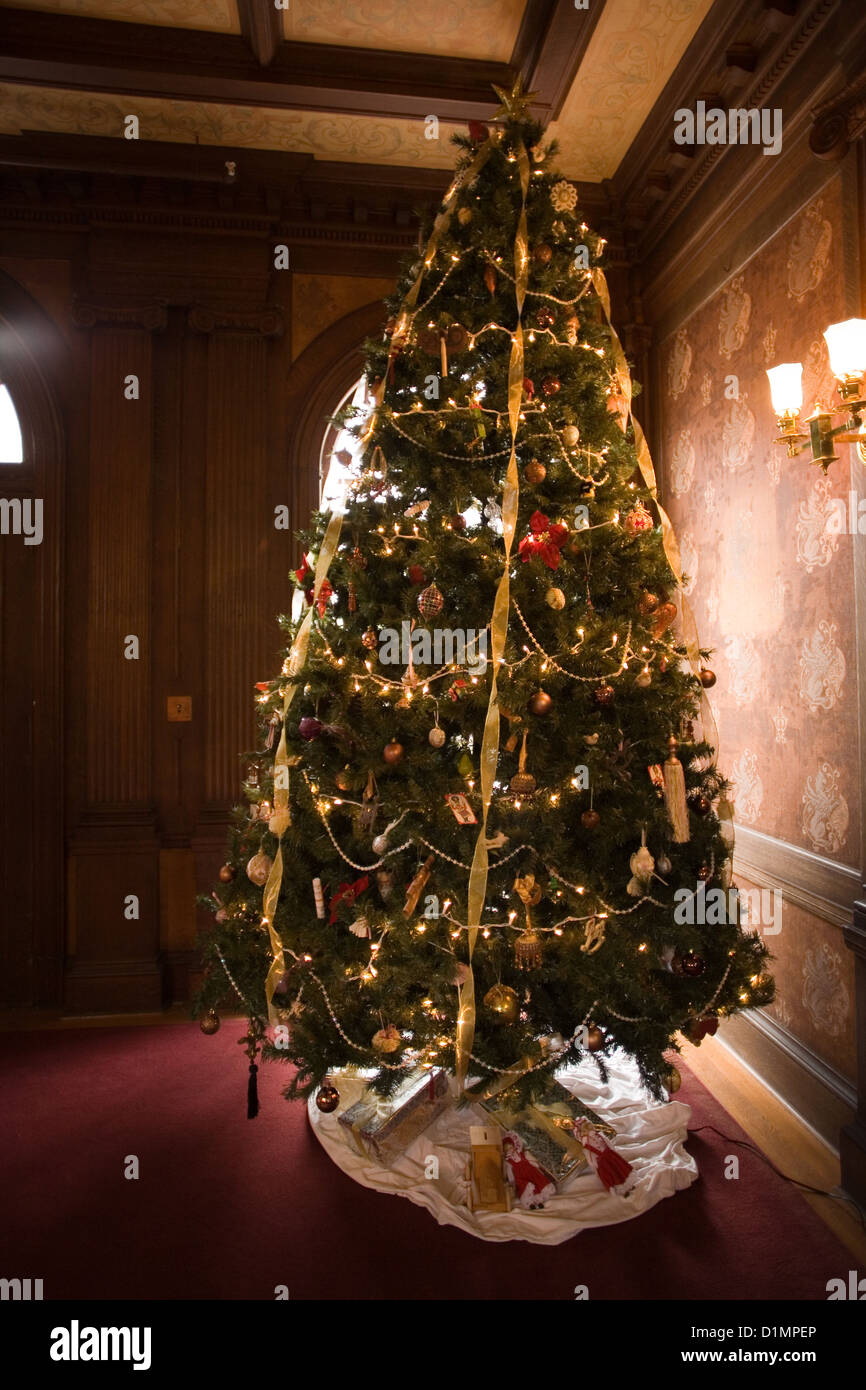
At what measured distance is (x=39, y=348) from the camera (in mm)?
4066

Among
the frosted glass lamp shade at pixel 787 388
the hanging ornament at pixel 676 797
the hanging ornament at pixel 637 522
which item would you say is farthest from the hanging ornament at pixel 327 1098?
the frosted glass lamp shade at pixel 787 388

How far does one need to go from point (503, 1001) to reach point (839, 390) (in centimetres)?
202

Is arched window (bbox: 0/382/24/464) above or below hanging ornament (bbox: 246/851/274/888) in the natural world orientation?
above

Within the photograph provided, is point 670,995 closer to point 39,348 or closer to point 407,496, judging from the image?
point 407,496

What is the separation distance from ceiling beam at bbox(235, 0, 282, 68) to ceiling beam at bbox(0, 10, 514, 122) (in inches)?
2.7

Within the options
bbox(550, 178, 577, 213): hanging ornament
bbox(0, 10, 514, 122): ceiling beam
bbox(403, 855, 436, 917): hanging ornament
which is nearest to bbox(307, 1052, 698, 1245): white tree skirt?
bbox(403, 855, 436, 917): hanging ornament

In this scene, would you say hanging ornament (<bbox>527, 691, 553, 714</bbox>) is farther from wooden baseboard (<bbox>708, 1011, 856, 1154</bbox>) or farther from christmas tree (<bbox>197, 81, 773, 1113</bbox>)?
wooden baseboard (<bbox>708, 1011, 856, 1154</bbox>)

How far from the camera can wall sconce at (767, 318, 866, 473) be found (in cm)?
222

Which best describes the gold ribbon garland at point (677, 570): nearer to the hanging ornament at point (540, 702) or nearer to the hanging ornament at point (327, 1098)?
the hanging ornament at point (540, 702)

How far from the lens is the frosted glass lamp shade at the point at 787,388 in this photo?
254 centimetres

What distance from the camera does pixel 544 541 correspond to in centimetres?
242
